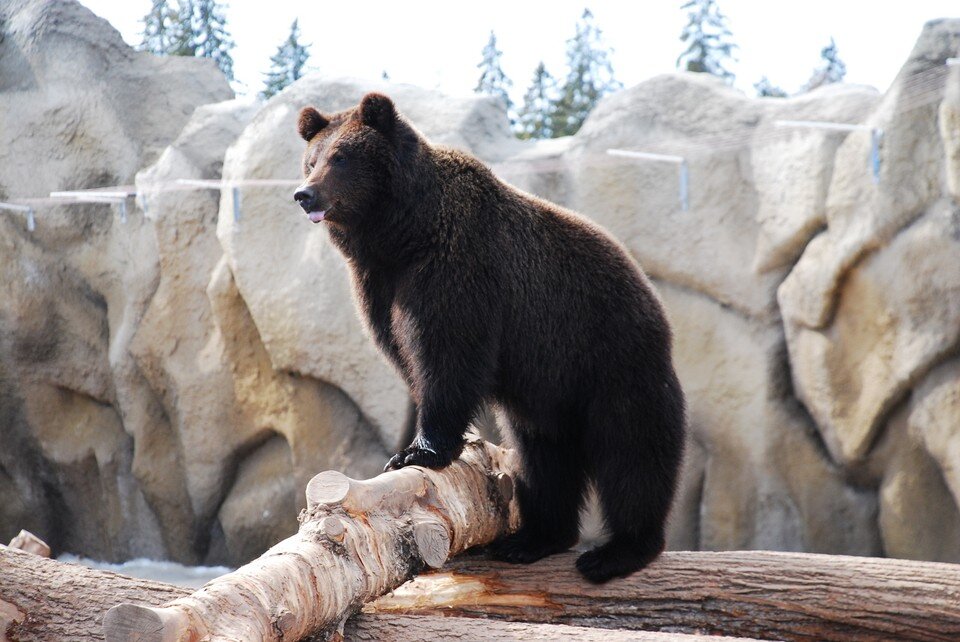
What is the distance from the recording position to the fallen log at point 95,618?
335 cm

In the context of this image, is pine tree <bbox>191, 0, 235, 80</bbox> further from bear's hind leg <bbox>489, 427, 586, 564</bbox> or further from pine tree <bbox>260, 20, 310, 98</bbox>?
bear's hind leg <bbox>489, 427, 586, 564</bbox>

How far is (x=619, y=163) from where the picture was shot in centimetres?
872

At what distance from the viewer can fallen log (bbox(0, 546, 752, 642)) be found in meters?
3.35

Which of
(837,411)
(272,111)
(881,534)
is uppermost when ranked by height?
(272,111)

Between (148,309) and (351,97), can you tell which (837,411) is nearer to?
(351,97)

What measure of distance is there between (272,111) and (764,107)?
15.2 feet

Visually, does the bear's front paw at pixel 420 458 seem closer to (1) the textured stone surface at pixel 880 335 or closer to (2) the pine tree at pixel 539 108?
(1) the textured stone surface at pixel 880 335

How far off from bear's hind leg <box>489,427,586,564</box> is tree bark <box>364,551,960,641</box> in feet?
0.89

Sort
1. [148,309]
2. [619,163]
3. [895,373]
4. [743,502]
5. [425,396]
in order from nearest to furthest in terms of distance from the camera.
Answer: [425,396] → [895,373] → [743,502] → [619,163] → [148,309]

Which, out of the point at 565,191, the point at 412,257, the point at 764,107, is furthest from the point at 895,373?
the point at 412,257

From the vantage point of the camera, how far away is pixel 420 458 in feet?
13.3

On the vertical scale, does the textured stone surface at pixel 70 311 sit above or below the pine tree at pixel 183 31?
below

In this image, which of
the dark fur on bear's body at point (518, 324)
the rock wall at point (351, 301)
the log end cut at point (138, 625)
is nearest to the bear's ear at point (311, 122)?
the dark fur on bear's body at point (518, 324)

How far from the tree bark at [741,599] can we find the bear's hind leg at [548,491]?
0.27 metres
